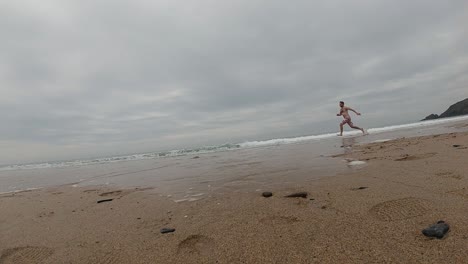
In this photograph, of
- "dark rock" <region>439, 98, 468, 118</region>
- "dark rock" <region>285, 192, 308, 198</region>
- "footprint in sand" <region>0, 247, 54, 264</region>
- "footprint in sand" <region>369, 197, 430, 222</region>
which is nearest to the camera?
"footprint in sand" <region>369, 197, 430, 222</region>

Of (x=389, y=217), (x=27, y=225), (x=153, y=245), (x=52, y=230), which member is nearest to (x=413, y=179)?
(x=389, y=217)

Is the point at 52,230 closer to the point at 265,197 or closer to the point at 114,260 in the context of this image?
the point at 114,260

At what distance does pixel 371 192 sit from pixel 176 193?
294cm

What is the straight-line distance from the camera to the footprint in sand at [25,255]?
2.61 metres

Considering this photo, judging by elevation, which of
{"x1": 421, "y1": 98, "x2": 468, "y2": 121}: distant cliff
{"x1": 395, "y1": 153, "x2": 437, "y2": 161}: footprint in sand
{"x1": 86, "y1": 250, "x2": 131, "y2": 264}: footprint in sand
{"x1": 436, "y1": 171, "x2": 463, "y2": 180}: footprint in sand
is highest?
{"x1": 421, "y1": 98, "x2": 468, "y2": 121}: distant cliff

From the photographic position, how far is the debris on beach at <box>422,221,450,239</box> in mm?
1954

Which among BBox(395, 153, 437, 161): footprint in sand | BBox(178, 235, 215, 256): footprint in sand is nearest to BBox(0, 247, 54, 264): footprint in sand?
BBox(178, 235, 215, 256): footprint in sand

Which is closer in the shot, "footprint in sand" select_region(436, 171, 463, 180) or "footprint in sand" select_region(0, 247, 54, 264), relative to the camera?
"footprint in sand" select_region(0, 247, 54, 264)

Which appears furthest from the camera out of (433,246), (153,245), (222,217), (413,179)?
(413,179)

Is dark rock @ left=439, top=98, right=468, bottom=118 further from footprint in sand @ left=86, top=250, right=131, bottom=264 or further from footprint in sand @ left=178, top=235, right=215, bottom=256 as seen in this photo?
footprint in sand @ left=86, top=250, right=131, bottom=264

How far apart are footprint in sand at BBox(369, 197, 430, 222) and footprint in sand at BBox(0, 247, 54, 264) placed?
2.98 meters

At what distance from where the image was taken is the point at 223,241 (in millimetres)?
2436

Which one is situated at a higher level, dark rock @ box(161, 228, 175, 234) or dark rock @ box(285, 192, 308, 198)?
dark rock @ box(285, 192, 308, 198)

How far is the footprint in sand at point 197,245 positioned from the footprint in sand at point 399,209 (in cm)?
144
